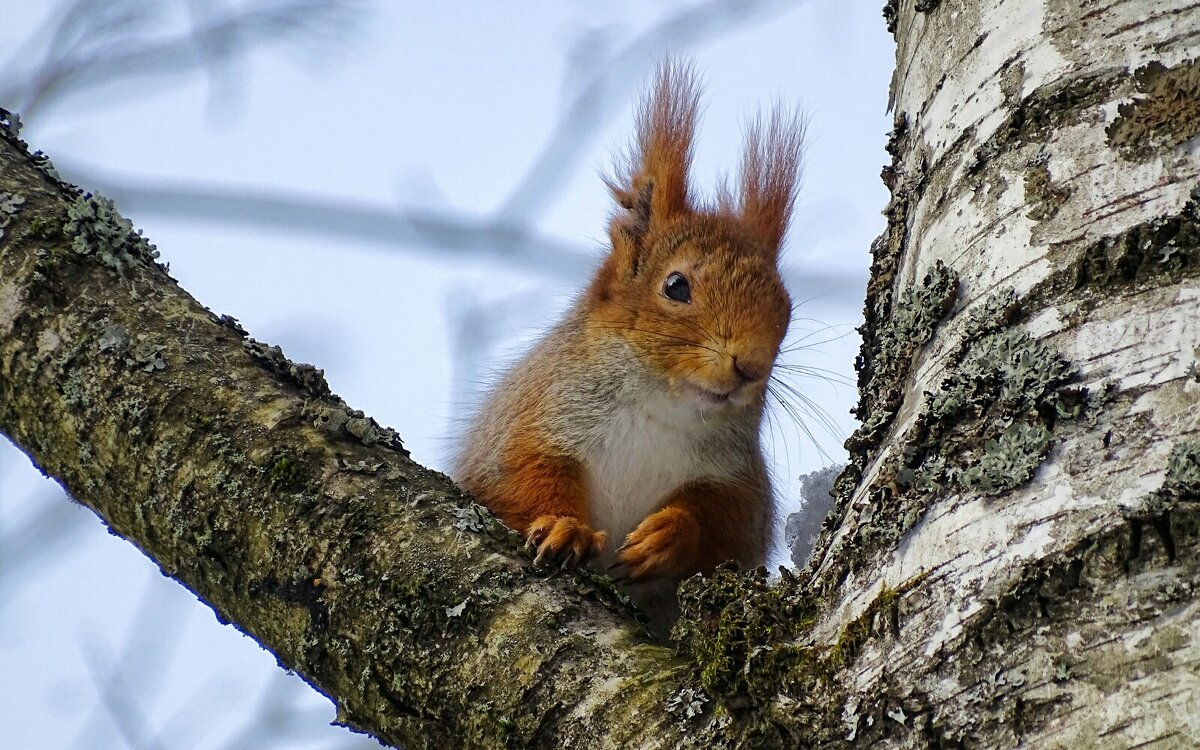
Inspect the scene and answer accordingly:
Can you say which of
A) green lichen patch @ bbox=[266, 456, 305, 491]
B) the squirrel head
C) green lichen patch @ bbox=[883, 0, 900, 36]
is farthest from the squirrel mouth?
green lichen patch @ bbox=[266, 456, 305, 491]

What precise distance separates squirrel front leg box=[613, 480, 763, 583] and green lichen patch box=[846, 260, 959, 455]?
3.40 feet

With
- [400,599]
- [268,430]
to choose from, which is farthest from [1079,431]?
[268,430]

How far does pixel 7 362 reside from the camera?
6.49 ft

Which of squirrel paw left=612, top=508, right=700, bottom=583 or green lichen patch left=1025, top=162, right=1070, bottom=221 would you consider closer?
green lichen patch left=1025, top=162, right=1070, bottom=221

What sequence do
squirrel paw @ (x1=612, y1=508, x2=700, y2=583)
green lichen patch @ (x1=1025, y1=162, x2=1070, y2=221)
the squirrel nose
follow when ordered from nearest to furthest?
green lichen patch @ (x1=1025, y1=162, x2=1070, y2=221) < squirrel paw @ (x1=612, y1=508, x2=700, y2=583) < the squirrel nose

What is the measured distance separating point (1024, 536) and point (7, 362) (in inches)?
65.0

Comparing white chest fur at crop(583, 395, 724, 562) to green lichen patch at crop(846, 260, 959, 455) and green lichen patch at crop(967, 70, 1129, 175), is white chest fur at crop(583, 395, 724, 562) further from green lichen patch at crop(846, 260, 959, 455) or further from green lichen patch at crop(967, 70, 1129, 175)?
green lichen patch at crop(967, 70, 1129, 175)

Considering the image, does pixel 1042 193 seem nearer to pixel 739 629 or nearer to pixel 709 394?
pixel 739 629

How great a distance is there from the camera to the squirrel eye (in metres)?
3.31

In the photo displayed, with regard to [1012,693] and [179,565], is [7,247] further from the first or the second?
[1012,693]

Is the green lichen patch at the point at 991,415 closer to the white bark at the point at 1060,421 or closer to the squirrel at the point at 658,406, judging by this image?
the white bark at the point at 1060,421

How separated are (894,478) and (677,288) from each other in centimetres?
189

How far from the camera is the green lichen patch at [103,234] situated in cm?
206

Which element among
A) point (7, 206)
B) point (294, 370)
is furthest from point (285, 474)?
point (7, 206)
